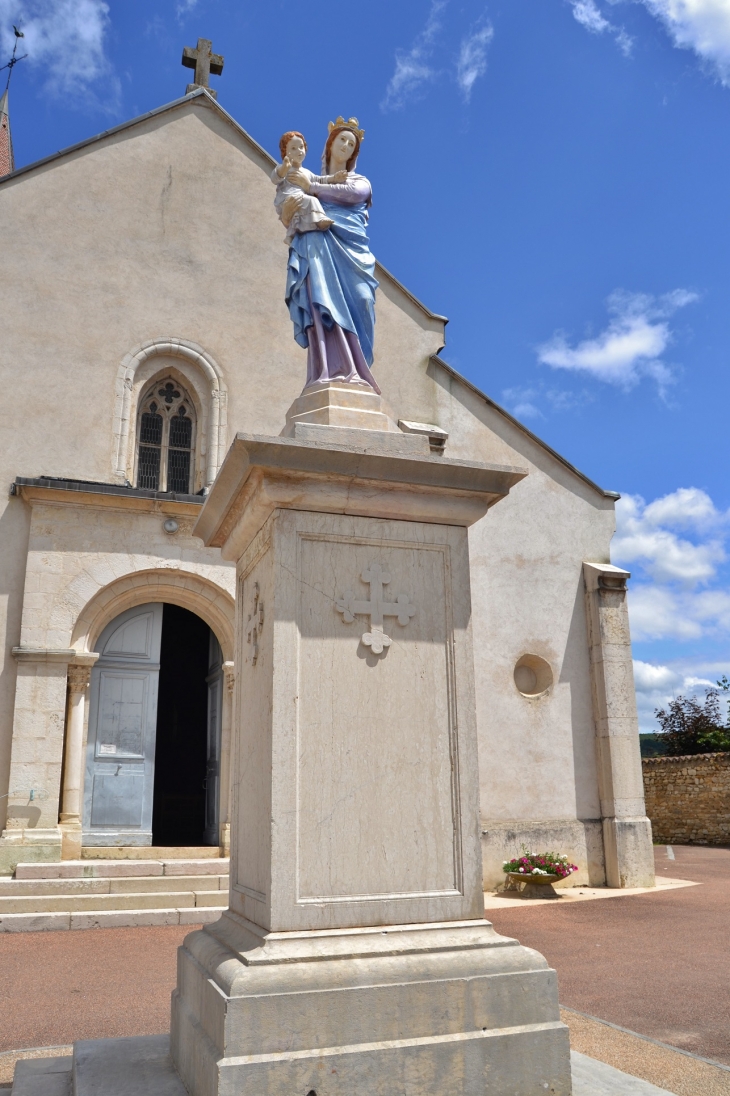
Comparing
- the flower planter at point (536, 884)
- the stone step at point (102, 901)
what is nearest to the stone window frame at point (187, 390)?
the stone step at point (102, 901)

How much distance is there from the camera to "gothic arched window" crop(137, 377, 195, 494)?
37.0 feet

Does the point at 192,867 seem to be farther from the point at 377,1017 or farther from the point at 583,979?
the point at 377,1017

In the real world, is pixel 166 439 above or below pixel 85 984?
above

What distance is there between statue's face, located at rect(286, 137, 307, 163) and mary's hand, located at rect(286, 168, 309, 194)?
0.20 ft

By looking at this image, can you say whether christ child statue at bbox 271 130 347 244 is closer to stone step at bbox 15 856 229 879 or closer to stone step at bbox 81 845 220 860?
stone step at bbox 15 856 229 879

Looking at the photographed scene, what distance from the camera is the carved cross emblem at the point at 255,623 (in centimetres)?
369

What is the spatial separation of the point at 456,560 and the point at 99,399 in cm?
810

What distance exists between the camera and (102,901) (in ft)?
28.6

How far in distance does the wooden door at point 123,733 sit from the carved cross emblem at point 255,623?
23.9ft

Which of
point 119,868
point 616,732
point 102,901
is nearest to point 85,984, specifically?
point 102,901

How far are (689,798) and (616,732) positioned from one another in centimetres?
827

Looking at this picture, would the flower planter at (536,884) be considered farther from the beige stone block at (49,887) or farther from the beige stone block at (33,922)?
the beige stone block at (33,922)

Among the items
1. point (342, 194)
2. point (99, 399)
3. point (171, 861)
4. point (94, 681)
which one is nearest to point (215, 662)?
point (94, 681)

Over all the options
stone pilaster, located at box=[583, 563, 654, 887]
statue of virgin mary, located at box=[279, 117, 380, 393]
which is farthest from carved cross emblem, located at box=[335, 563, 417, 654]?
stone pilaster, located at box=[583, 563, 654, 887]
